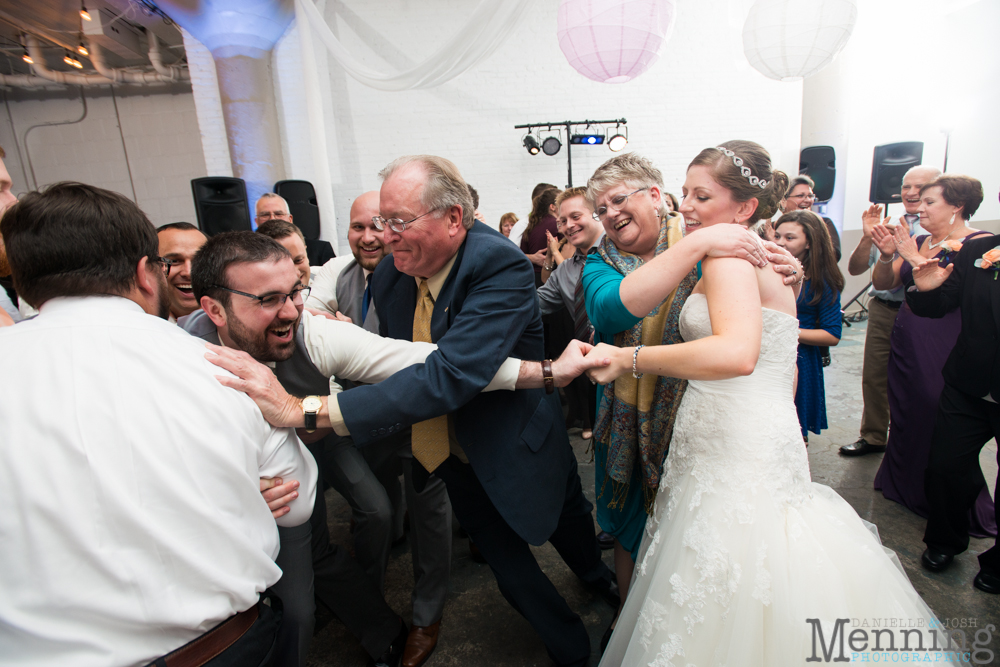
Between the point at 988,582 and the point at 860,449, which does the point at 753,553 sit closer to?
the point at 988,582

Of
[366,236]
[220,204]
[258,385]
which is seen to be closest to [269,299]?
[258,385]

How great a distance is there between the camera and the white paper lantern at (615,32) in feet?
10.6

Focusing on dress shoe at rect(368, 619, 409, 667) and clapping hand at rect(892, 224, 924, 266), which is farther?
clapping hand at rect(892, 224, 924, 266)

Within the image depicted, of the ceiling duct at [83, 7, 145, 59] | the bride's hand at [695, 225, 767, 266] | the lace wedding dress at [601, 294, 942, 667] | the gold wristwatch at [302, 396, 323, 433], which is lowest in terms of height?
the lace wedding dress at [601, 294, 942, 667]

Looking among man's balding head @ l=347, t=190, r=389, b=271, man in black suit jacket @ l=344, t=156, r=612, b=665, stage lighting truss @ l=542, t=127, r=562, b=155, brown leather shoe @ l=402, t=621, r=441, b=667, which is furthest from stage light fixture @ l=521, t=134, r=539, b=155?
brown leather shoe @ l=402, t=621, r=441, b=667

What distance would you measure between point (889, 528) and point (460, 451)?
232cm

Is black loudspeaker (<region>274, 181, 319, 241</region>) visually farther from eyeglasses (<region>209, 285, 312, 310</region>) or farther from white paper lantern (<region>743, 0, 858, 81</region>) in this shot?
white paper lantern (<region>743, 0, 858, 81</region>)

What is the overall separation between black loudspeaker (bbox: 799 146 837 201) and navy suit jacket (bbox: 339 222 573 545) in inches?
240

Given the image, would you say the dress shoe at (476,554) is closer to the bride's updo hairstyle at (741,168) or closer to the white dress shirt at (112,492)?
the white dress shirt at (112,492)

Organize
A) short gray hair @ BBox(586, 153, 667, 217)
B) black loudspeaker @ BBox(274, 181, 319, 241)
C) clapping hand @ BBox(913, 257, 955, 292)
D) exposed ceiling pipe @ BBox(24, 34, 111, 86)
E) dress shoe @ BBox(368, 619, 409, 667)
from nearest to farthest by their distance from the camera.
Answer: short gray hair @ BBox(586, 153, 667, 217) < dress shoe @ BBox(368, 619, 409, 667) < clapping hand @ BBox(913, 257, 955, 292) < black loudspeaker @ BBox(274, 181, 319, 241) < exposed ceiling pipe @ BBox(24, 34, 111, 86)

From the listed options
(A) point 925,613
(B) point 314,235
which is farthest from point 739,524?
(B) point 314,235

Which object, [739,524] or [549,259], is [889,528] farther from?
[549,259]

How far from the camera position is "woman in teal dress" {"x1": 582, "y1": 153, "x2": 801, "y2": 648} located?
1.56m

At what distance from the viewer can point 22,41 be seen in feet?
17.6
